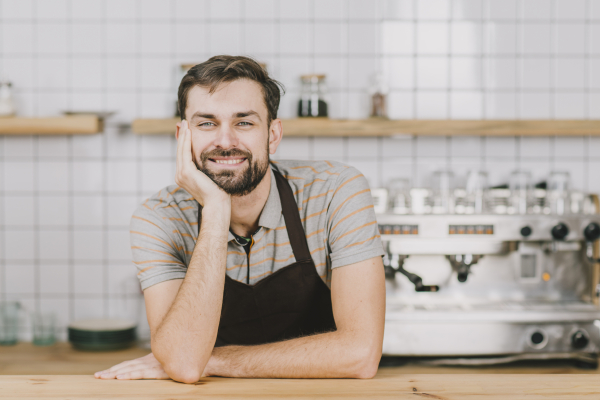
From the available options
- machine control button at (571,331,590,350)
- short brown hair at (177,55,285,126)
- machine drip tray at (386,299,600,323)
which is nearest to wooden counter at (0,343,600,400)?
short brown hair at (177,55,285,126)

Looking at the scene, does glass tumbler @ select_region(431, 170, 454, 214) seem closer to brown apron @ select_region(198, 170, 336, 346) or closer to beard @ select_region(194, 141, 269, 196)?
brown apron @ select_region(198, 170, 336, 346)

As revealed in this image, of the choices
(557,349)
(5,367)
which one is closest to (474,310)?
(557,349)

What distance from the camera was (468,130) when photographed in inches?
79.0

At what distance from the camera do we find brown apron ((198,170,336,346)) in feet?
3.94

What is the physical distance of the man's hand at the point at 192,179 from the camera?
114 cm

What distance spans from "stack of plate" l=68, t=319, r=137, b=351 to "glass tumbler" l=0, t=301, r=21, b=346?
29 centimetres

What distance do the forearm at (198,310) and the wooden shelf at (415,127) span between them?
965 mm

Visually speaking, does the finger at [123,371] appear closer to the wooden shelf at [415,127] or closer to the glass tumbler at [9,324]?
the wooden shelf at [415,127]

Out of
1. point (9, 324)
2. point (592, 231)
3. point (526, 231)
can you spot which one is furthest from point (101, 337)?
point (592, 231)

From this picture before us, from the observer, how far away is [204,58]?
2223 millimetres

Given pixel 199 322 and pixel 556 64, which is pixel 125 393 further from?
pixel 556 64

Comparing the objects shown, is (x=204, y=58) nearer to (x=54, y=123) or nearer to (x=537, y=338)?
(x=54, y=123)

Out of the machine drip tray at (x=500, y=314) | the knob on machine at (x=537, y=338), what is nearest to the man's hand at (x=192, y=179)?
the machine drip tray at (x=500, y=314)

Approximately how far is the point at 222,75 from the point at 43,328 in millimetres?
1529
